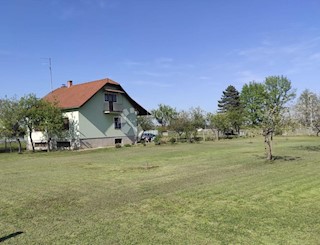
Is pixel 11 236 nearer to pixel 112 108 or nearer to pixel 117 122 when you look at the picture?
pixel 112 108

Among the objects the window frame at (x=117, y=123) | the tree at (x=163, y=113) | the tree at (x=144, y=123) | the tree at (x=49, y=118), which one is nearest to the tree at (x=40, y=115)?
the tree at (x=49, y=118)

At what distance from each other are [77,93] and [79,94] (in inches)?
27.9

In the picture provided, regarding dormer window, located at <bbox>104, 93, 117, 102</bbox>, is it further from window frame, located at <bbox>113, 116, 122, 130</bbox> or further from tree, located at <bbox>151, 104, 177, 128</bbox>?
tree, located at <bbox>151, 104, 177, 128</bbox>

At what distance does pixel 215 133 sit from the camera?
150 ft

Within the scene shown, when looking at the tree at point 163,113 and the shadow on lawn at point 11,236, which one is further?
the tree at point 163,113

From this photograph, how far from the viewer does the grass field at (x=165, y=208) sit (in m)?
5.43

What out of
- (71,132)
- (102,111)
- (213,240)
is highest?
(102,111)

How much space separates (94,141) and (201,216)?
2562cm

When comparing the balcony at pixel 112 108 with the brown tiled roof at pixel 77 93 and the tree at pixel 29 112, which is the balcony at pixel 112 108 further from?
the tree at pixel 29 112

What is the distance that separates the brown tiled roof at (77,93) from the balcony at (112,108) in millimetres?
2156

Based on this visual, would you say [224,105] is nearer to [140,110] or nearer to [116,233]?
[140,110]

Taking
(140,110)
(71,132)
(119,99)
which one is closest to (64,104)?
(71,132)

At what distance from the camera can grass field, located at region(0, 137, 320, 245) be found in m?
5.43

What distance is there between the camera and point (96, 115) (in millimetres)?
31547
